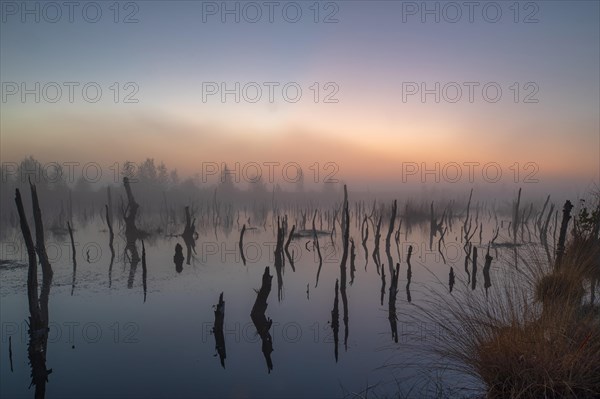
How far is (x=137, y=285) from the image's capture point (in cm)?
1518

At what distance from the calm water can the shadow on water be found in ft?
0.43

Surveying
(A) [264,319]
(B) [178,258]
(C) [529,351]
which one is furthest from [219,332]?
(B) [178,258]

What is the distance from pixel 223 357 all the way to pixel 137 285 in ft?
24.8

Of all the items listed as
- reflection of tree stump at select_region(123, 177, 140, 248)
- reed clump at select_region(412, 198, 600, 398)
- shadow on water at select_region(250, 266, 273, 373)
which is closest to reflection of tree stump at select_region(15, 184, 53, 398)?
shadow on water at select_region(250, 266, 273, 373)

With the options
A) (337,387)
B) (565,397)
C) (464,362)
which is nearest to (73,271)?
(337,387)

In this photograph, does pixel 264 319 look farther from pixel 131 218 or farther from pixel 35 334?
pixel 131 218

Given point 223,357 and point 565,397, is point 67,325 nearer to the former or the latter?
point 223,357

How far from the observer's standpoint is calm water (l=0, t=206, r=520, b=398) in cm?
770

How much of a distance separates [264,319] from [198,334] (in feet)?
6.00

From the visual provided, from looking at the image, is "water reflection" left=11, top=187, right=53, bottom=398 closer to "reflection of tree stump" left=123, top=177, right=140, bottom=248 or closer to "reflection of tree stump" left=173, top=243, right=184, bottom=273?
"reflection of tree stump" left=173, top=243, right=184, bottom=273

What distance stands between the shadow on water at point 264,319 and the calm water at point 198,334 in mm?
130

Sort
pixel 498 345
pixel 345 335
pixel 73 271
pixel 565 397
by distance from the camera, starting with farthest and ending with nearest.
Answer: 1. pixel 73 271
2. pixel 345 335
3. pixel 498 345
4. pixel 565 397

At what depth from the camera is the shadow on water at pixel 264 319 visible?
30.7 feet

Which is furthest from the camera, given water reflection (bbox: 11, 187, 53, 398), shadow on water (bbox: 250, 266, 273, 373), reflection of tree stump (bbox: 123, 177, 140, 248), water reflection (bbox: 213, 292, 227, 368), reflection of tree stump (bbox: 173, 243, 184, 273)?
reflection of tree stump (bbox: 123, 177, 140, 248)
